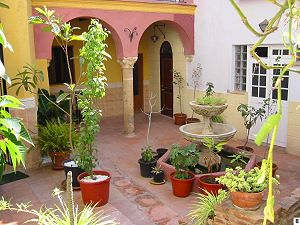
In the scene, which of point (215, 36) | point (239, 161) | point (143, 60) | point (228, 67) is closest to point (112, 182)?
point (239, 161)

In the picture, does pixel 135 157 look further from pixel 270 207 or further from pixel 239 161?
pixel 270 207

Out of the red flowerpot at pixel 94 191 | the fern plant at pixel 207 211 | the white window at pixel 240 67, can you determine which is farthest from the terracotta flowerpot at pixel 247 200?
the white window at pixel 240 67

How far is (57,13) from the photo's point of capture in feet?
27.3

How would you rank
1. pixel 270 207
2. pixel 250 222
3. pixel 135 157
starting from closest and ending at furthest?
pixel 270 207
pixel 250 222
pixel 135 157

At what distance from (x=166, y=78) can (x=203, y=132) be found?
18.7 ft

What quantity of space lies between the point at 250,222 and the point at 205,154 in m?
3.80

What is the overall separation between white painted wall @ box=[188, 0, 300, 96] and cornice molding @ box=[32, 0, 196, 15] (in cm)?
69

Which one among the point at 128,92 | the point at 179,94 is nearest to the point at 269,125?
the point at 128,92

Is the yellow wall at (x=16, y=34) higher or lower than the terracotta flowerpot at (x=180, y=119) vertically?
higher

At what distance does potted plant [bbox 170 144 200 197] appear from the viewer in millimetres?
5943

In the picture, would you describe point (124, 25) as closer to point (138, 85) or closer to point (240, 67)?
point (240, 67)

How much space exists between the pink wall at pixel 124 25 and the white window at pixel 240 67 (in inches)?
72.4

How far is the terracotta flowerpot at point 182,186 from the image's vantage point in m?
5.91

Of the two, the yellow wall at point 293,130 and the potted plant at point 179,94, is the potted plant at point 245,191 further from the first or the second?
the potted plant at point 179,94
